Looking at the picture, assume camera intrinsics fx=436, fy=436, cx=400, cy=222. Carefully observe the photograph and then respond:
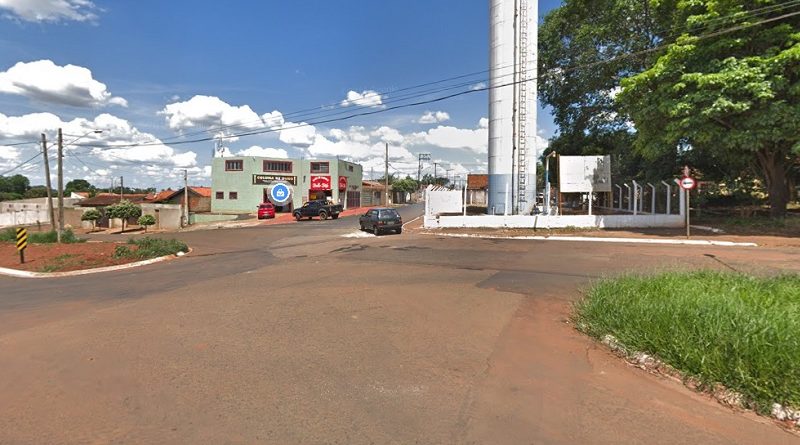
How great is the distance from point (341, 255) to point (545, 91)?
26.9m

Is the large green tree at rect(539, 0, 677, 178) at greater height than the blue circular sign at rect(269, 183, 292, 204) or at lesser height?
greater

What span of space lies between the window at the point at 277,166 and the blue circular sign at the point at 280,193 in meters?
2.62

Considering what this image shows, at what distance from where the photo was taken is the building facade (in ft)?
174

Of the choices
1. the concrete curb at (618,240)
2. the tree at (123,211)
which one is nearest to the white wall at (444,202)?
the concrete curb at (618,240)

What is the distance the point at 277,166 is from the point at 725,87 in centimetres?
4613

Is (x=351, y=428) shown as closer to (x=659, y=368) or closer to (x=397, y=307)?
(x=659, y=368)

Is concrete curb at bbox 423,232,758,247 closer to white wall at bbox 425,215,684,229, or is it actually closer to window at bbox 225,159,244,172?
white wall at bbox 425,215,684,229

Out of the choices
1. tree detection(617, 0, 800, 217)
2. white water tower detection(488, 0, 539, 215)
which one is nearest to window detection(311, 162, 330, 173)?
white water tower detection(488, 0, 539, 215)

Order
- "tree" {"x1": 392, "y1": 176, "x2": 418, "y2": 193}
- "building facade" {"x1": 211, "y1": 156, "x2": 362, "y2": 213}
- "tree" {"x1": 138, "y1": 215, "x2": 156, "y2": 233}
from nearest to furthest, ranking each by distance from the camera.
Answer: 1. "tree" {"x1": 138, "y1": 215, "x2": 156, "y2": 233}
2. "building facade" {"x1": 211, "y1": 156, "x2": 362, "y2": 213}
3. "tree" {"x1": 392, "y1": 176, "x2": 418, "y2": 193}

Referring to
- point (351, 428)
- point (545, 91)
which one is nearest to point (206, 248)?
point (351, 428)

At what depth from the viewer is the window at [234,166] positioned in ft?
A: 173

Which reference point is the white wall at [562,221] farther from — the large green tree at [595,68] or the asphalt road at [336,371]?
the asphalt road at [336,371]

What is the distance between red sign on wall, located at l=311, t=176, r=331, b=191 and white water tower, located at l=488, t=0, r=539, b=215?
3060 centimetres

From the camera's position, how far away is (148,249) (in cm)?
1805
